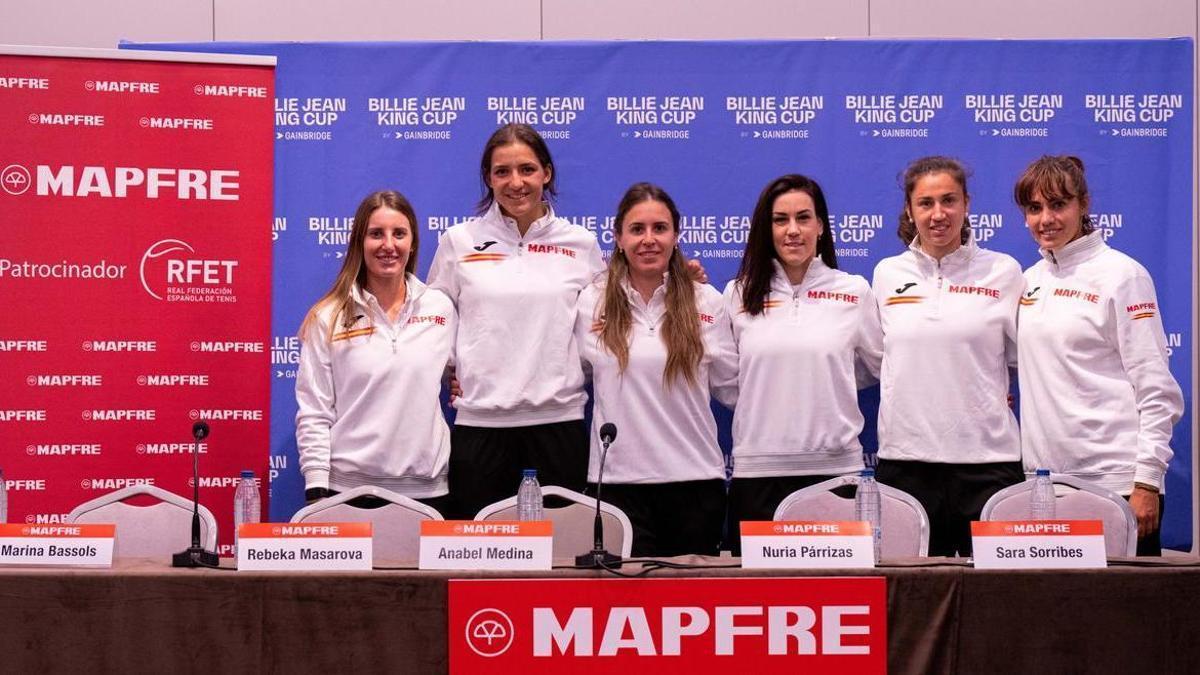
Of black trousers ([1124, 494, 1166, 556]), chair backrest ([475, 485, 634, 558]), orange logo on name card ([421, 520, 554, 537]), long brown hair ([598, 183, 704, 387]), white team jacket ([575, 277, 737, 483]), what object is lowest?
black trousers ([1124, 494, 1166, 556])

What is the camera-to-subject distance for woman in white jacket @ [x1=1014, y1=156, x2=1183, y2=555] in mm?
3908

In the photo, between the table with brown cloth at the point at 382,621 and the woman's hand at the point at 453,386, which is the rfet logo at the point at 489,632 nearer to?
the table with brown cloth at the point at 382,621

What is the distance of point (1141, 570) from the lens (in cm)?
260

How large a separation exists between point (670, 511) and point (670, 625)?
58.9 inches

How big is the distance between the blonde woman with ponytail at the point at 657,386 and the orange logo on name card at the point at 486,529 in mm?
1365

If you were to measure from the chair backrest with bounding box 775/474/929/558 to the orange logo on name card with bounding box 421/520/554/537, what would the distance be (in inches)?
40.6

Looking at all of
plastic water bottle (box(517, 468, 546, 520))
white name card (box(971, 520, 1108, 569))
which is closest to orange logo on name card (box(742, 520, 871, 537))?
white name card (box(971, 520, 1108, 569))

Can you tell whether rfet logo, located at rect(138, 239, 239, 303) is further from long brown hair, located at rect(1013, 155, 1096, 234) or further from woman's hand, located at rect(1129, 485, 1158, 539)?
woman's hand, located at rect(1129, 485, 1158, 539)

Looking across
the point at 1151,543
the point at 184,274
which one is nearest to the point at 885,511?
the point at 1151,543

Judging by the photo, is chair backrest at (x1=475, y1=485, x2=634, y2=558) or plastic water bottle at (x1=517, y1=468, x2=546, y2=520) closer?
plastic water bottle at (x1=517, y1=468, x2=546, y2=520)

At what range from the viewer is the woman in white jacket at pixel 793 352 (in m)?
4.07

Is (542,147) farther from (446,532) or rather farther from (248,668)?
(248,668)

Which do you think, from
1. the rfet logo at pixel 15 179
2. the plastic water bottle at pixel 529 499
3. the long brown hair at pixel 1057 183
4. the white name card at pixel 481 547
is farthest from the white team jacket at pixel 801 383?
the rfet logo at pixel 15 179

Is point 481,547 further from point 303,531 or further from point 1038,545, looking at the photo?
point 1038,545
